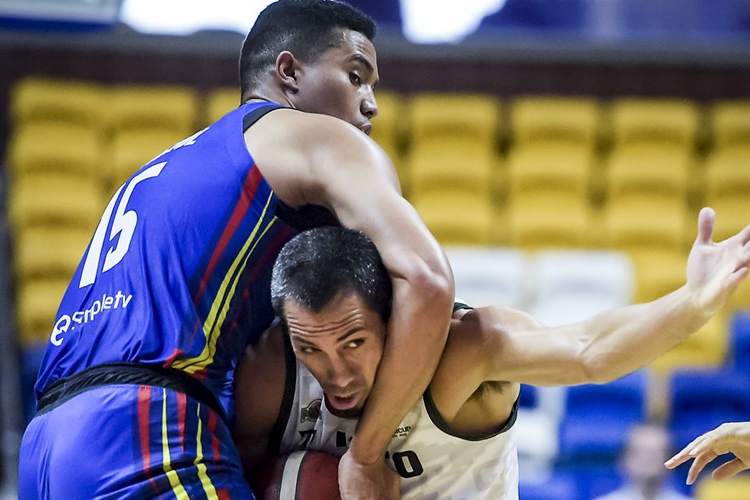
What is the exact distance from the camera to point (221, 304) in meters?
2.90

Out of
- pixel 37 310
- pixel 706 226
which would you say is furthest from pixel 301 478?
pixel 37 310

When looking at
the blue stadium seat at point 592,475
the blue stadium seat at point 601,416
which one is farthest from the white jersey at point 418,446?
the blue stadium seat at point 601,416

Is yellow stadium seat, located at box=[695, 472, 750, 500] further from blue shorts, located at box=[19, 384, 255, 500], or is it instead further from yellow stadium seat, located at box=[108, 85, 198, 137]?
yellow stadium seat, located at box=[108, 85, 198, 137]

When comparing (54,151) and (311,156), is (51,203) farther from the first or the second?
(311,156)

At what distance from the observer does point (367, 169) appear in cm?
283

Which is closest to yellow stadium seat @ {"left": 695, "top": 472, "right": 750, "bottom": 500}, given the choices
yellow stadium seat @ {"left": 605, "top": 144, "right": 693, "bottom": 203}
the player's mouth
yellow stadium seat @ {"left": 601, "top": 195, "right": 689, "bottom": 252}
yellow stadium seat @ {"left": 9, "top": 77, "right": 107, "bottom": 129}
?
yellow stadium seat @ {"left": 601, "top": 195, "right": 689, "bottom": 252}

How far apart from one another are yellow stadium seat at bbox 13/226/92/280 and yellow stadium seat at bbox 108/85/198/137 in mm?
1051

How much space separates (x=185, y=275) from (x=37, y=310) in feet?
16.2

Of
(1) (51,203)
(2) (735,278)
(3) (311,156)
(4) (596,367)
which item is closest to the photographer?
(2) (735,278)

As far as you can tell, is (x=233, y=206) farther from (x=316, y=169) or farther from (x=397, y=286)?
(x=397, y=286)

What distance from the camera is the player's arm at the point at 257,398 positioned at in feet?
9.95

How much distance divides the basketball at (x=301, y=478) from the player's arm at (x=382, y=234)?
130mm

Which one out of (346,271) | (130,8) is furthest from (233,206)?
(130,8)

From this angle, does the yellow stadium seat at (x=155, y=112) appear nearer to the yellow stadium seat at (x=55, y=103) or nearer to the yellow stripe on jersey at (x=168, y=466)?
the yellow stadium seat at (x=55, y=103)
